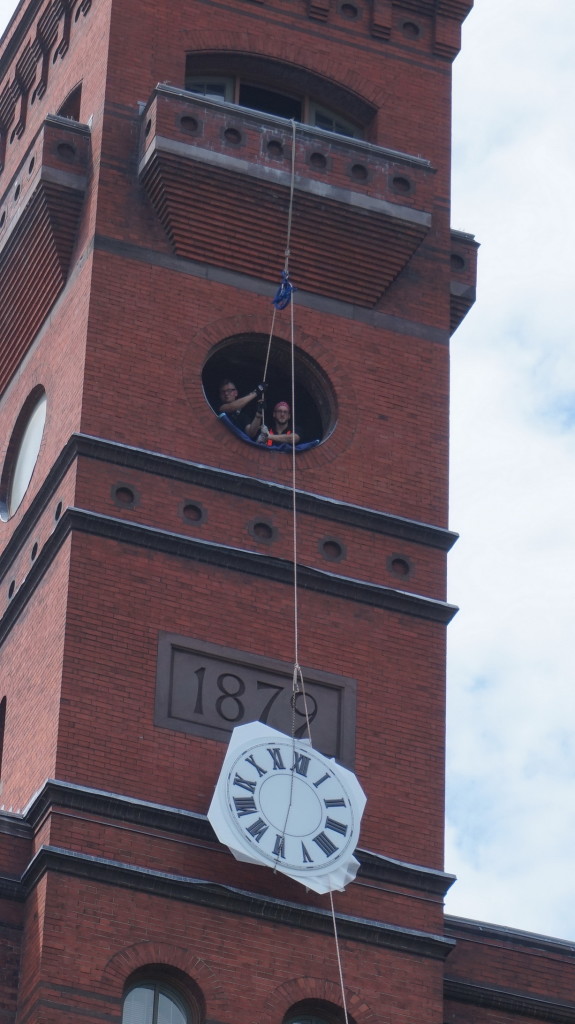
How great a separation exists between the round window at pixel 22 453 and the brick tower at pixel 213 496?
53 millimetres

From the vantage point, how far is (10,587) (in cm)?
3356

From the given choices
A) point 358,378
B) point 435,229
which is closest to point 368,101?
point 435,229

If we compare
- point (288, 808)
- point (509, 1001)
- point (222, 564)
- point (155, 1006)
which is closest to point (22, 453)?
point (222, 564)

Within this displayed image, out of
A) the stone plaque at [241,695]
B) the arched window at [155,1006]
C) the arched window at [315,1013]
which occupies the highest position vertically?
the stone plaque at [241,695]

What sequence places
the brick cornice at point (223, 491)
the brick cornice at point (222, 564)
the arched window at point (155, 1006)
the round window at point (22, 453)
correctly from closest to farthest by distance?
1. the arched window at point (155, 1006)
2. the brick cornice at point (222, 564)
3. the brick cornice at point (223, 491)
4. the round window at point (22, 453)

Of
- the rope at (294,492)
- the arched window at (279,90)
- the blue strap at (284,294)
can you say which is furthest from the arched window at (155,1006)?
the arched window at (279,90)

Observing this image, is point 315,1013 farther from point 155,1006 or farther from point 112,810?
point 112,810

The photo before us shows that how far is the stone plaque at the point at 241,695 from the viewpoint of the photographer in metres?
31.0

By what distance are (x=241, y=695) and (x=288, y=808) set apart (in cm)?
161

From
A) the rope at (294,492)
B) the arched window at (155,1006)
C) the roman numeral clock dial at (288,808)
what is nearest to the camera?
the arched window at (155,1006)

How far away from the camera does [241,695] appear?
31359mm

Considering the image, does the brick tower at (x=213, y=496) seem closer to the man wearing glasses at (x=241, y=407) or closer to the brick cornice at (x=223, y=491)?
the brick cornice at (x=223, y=491)

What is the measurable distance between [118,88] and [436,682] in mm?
Result: 7757

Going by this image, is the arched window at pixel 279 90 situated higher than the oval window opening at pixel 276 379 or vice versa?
the arched window at pixel 279 90
